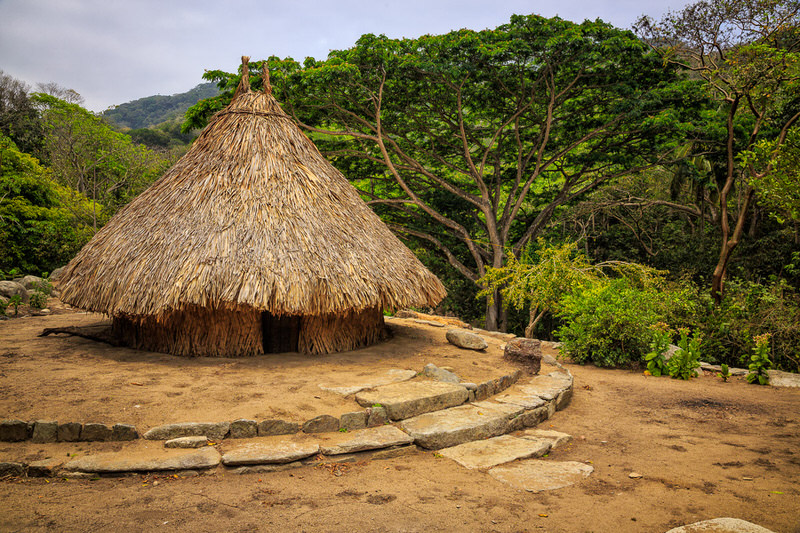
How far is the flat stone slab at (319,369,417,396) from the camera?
5063 millimetres

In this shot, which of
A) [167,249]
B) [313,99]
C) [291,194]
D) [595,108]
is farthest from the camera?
[595,108]

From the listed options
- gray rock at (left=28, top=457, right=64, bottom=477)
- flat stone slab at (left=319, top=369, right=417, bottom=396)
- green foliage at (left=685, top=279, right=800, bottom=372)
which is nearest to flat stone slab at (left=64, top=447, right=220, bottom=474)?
gray rock at (left=28, top=457, right=64, bottom=477)

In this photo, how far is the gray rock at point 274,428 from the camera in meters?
4.12

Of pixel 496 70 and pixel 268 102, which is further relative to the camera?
pixel 496 70

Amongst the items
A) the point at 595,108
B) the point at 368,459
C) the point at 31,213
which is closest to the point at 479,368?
the point at 368,459

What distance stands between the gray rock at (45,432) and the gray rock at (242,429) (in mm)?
1324

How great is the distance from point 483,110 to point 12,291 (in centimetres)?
1239

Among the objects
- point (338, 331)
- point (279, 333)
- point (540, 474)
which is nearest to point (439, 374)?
point (338, 331)

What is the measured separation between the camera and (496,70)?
38.5 ft

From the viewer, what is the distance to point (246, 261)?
5828mm

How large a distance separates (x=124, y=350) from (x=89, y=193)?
22141mm

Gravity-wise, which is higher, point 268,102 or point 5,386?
point 268,102

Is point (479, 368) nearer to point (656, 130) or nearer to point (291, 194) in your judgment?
point (291, 194)

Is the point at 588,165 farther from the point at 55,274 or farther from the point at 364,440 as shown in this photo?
the point at 55,274
